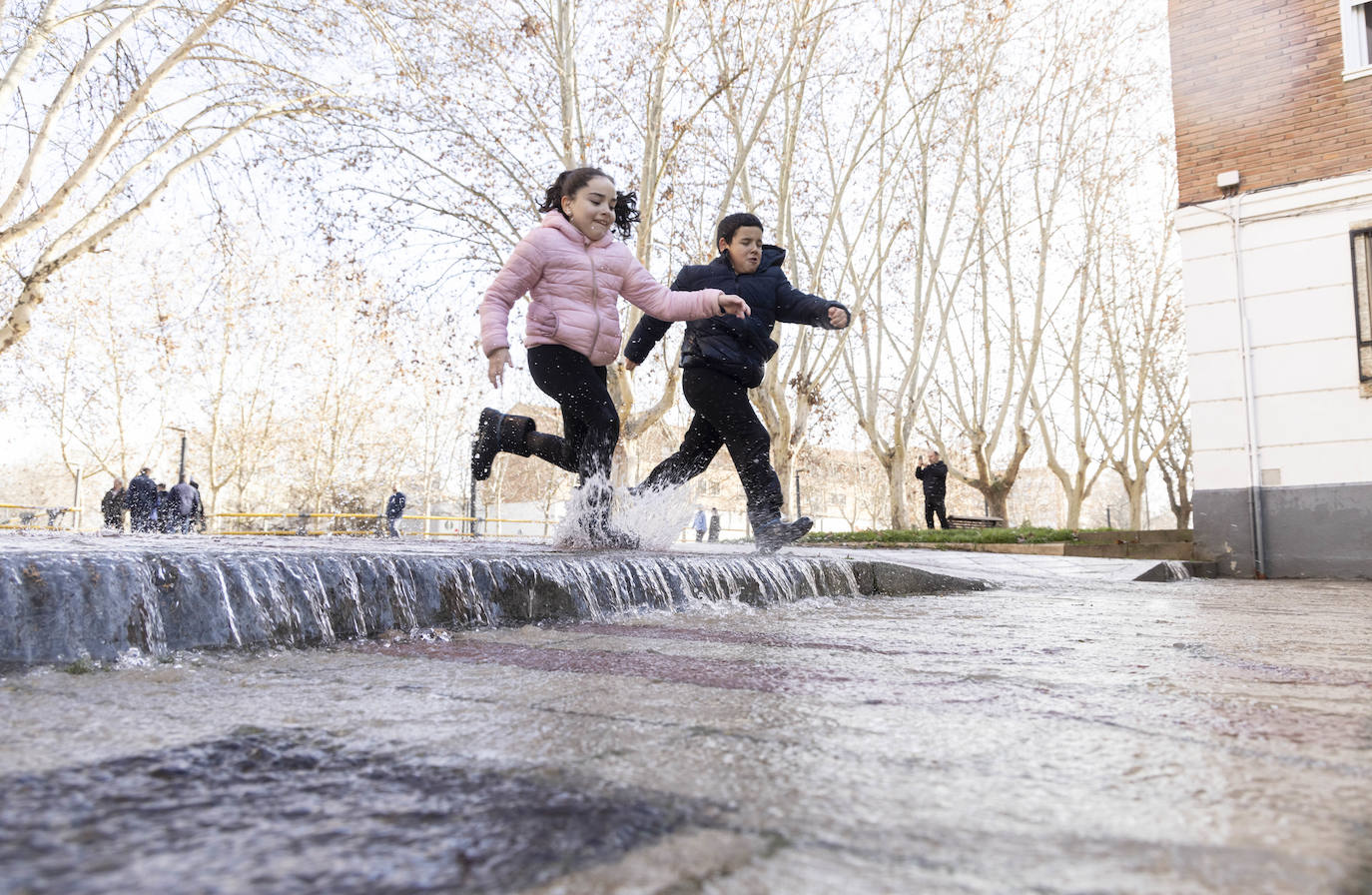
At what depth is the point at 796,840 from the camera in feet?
2.60

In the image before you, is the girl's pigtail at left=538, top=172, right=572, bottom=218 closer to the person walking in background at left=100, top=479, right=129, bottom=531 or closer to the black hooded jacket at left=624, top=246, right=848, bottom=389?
the black hooded jacket at left=624, top=246, right=848, bottom=389

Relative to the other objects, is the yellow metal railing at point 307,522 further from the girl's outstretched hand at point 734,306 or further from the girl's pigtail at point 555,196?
the girl's outstretched hand at point 734,306

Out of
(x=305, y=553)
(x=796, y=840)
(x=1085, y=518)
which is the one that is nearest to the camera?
(x=796, y=840)

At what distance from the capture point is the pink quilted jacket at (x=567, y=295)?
4352 millimetres

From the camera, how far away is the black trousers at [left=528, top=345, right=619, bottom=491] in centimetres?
443

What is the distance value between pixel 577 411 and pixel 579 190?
43.0 inches

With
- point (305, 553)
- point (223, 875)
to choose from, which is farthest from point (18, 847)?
point (305, 553)

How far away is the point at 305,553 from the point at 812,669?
4.92 feet

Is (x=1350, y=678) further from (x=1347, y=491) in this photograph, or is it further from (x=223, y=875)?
(x=1347, y=491)

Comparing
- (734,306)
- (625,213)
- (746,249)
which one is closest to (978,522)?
(746,249)

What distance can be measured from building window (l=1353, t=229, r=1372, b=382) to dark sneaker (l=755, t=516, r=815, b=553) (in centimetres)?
751

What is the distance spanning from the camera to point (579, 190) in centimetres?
447

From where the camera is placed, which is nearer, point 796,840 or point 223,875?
point 223,875

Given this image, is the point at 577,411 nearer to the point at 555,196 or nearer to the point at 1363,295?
the point at 555,196
